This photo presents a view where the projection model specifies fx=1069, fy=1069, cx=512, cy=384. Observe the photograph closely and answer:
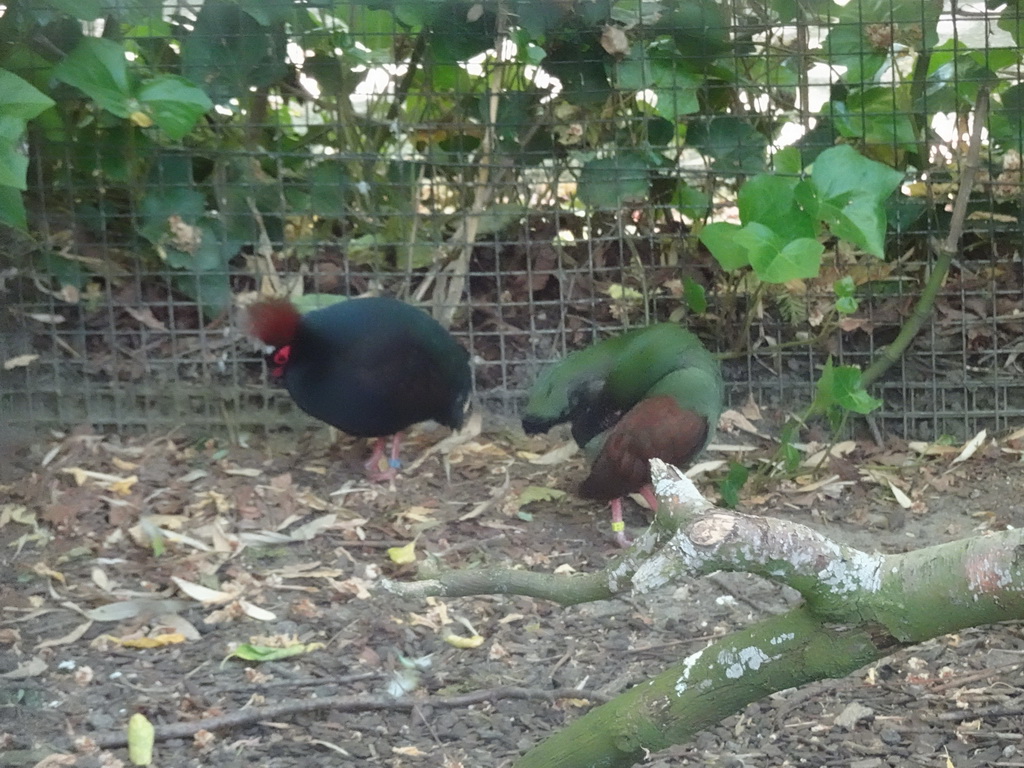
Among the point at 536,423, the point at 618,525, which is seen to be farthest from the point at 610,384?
the point at 618,525

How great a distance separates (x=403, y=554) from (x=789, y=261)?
121 cm

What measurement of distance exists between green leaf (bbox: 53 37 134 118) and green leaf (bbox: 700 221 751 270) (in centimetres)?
160

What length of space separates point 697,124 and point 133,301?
188 centimetres

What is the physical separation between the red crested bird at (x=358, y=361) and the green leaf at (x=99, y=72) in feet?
2.21

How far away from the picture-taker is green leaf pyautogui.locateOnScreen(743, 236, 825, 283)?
8.70 ft

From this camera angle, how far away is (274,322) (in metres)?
3.00

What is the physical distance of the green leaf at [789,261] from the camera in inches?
104

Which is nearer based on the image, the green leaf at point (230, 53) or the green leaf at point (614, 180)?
the green leaf at point (230, 53)

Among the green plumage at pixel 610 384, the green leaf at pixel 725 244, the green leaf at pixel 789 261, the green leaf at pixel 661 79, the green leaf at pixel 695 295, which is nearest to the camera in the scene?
the green leaf at pixel 789 261

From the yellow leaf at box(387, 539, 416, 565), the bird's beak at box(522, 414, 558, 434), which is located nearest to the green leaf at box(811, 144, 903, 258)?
the bird's beak at box(522, 414, 558, 434)

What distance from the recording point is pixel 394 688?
209 cm

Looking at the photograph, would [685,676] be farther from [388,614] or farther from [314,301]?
[314,301]

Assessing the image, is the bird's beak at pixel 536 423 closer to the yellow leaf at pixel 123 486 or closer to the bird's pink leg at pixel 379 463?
the bird's pink leg at pixel 379 463

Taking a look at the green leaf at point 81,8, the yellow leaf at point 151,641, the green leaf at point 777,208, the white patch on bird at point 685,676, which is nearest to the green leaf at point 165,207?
the green leaf at point 81,8
